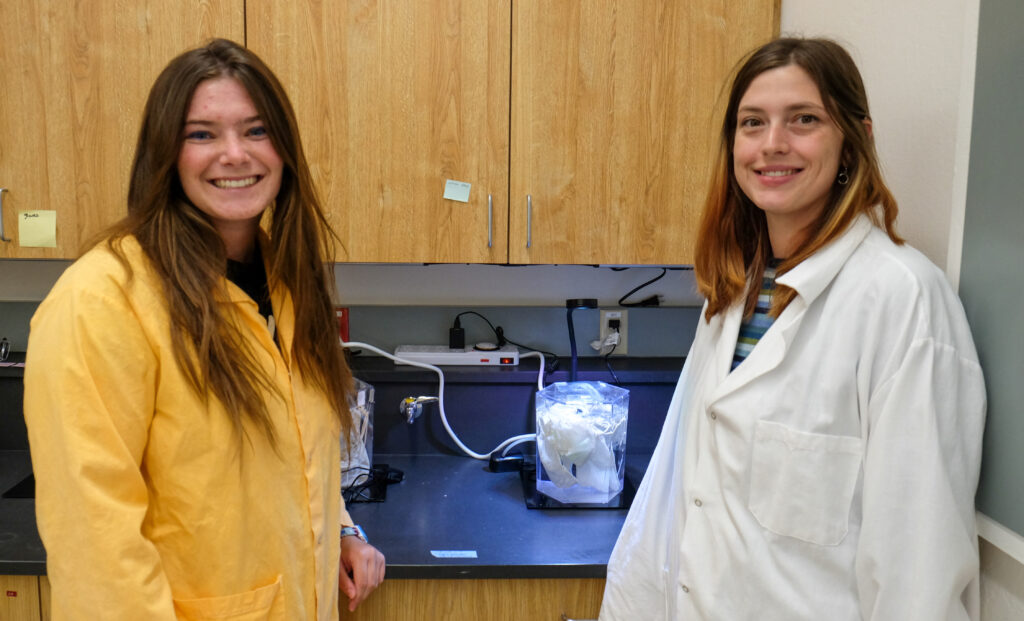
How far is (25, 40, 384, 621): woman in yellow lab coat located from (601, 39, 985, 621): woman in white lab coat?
24.4 inches

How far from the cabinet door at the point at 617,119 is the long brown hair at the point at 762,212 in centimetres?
37

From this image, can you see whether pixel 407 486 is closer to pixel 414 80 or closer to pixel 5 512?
pixel 5 512

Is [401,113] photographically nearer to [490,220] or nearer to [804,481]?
[490,220]

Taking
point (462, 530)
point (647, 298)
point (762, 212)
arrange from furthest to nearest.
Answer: point (647, 298) < point (462, 530) < point (762, 212)

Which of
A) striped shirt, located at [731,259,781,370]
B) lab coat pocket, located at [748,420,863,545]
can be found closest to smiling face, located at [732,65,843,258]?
striped shirt, located at [731,259,781,370]

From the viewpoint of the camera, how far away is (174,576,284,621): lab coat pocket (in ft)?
3.08

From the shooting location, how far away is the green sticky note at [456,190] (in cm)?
155

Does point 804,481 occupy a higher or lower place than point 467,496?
higher

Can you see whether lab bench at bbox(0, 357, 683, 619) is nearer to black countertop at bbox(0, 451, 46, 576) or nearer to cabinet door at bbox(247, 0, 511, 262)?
black countertop at bbox(0, 451, 46, 576)

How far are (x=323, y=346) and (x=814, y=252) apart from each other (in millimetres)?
771

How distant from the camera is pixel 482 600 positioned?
134cm

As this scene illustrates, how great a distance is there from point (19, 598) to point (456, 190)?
3.84ft

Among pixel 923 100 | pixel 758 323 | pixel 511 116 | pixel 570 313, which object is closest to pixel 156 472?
pixel 758 323

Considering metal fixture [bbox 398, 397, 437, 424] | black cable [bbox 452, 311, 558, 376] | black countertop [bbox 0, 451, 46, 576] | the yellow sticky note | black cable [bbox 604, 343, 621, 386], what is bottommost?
black countertop [bbox 0, 451, 46, 576]
